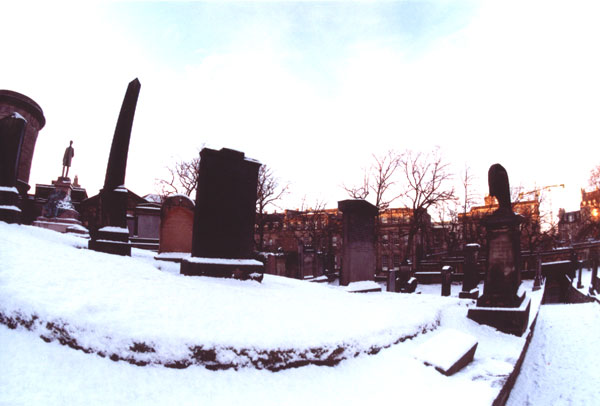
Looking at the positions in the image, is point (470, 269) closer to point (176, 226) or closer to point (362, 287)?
point (362, 287)

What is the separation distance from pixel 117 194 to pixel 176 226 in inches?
110

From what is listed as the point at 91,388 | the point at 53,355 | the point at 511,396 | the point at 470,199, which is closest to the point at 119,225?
the point at 53,355

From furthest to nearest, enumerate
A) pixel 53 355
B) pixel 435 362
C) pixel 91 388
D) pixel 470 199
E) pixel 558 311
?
pixel 470 199, pixel 558 311, pixel 435 362, pixel 53 355, pixel 91 388

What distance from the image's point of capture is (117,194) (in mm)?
6984

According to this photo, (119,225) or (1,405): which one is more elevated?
(119,225)

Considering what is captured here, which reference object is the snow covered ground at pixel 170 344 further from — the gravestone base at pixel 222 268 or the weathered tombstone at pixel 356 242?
the weathered tombstone at pixel 356 242

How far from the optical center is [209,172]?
20.6 feet

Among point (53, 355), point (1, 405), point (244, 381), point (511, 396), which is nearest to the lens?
point (1, 405)

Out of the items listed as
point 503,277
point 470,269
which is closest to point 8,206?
point 503,277

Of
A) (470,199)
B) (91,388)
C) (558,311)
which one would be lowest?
(558,311)

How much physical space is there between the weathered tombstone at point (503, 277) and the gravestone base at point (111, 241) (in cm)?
751

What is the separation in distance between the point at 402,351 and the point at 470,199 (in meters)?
32.1

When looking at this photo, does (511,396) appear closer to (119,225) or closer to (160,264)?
(160,264)

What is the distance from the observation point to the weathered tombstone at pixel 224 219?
236 inches
